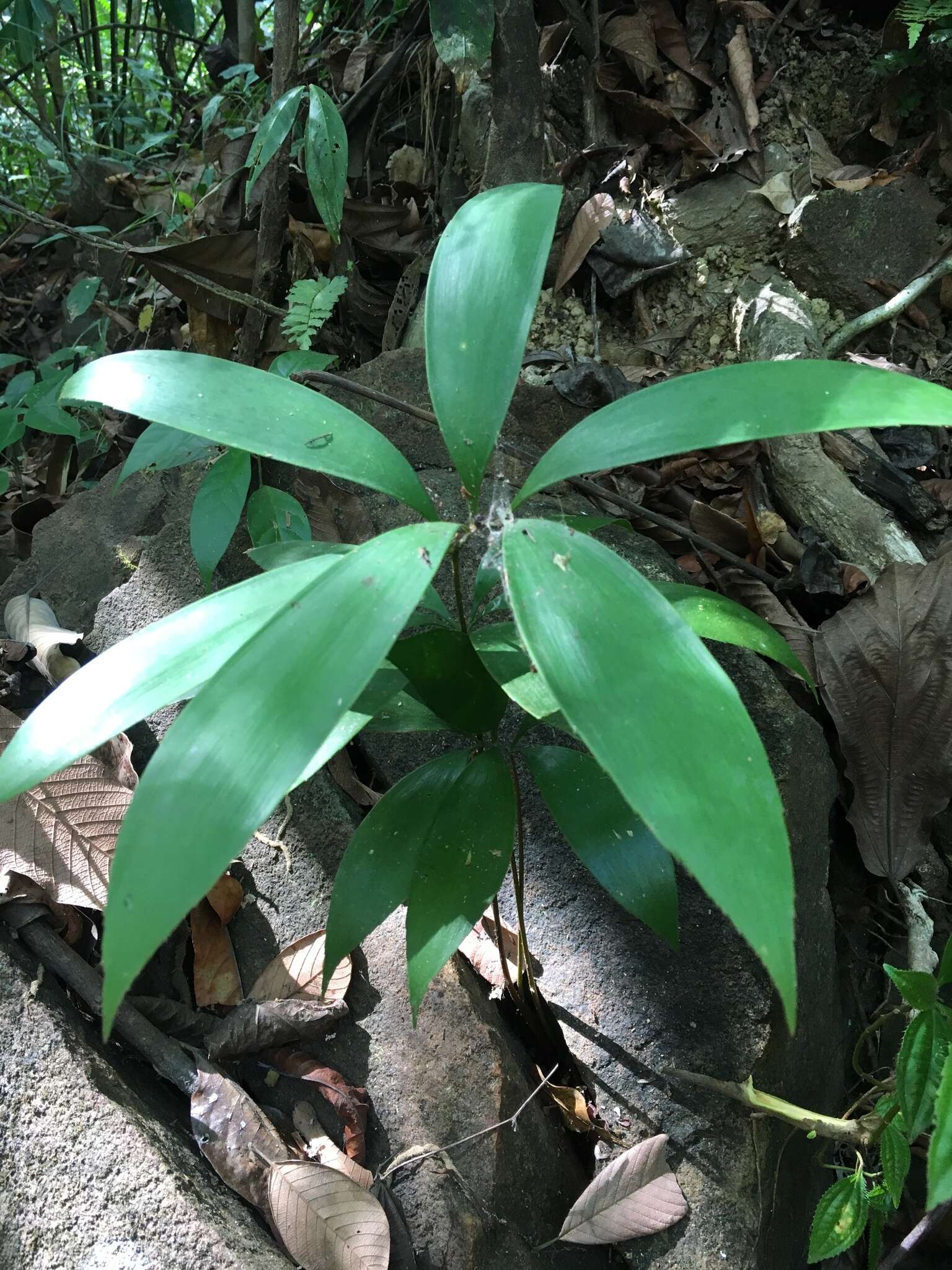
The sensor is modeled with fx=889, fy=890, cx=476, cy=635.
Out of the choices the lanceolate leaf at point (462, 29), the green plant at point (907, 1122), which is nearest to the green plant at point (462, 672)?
the green plant at point (907, 1122)

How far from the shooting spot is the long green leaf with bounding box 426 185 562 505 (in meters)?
0.72

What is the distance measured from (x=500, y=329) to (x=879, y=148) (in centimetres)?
189

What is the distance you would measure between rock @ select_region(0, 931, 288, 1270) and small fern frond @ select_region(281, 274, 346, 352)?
44.6 inches

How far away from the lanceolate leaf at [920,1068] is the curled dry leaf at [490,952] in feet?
1.53

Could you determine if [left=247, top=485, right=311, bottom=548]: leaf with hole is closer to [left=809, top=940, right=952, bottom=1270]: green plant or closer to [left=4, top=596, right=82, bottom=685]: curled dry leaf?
[left=4, top=596, right=82, bottom=685]: curled dry leaf

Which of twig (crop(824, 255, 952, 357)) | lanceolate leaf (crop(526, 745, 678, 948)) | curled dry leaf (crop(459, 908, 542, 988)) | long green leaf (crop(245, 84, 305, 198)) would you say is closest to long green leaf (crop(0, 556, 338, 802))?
lanceolate leaf (crop(526, 745, 678, 948))

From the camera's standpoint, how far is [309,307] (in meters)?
1.61

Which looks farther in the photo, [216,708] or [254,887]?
[254,887]

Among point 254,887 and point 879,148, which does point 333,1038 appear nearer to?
point 254,887

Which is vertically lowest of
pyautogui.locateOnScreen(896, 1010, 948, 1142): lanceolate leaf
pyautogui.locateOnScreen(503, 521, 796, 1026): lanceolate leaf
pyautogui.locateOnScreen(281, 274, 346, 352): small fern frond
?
pyautogui.locateOnScreen(896, 1010, 948, 1142): lanceolate leaf

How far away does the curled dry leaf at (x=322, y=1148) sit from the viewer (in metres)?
1.00

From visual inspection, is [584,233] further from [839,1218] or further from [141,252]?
[839,1218]

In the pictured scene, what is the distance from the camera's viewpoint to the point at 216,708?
1.76 ft

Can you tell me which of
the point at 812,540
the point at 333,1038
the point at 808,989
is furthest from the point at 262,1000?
the point at 812,540
